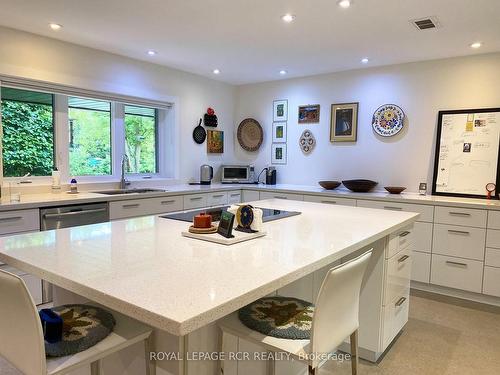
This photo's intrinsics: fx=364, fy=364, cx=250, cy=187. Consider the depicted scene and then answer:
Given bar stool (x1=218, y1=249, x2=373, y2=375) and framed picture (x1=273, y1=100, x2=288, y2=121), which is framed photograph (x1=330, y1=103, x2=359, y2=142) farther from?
bar stool (x1=218, y1=249, x2=373, y2=375)

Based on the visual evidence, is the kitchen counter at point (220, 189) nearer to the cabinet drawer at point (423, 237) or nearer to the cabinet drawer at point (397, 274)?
the cabinet drawer at point (423, 237)

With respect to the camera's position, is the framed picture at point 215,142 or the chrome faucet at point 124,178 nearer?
the chrome faucet at point 124,178

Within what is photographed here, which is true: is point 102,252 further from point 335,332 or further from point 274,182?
point 274,182

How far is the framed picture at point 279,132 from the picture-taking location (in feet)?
16.1

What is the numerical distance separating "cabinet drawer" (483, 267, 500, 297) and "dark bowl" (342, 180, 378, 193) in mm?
1312

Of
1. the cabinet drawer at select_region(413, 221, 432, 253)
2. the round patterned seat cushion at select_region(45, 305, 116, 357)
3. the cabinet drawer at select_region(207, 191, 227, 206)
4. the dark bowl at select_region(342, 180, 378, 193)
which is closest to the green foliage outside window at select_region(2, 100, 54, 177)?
the cabinet drawer at select_region(207, 191, 227, 206)

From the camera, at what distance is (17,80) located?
10.3ft

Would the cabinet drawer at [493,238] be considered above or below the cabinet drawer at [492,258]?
above

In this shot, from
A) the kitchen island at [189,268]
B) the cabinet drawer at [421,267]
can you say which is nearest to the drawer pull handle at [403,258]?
the kitchen island at [189,268]

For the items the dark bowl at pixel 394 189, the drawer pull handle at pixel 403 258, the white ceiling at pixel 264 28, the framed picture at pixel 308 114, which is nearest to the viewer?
the drawer pull handle at pixel 403 258

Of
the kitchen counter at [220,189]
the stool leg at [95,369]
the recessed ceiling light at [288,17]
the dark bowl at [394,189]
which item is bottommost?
the stool leg at [95,369]

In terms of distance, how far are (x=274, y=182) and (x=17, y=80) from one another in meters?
3.03

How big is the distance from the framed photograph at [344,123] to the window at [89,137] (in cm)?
262

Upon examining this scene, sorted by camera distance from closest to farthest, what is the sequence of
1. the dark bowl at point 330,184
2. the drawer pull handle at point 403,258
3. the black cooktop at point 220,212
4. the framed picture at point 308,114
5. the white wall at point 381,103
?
the black cooktop at point 220,212, the drawer pull handle at point 403,258, the white wall at point 381,103, the dark bowl at point 330,184, the framed picture at point 308,114
